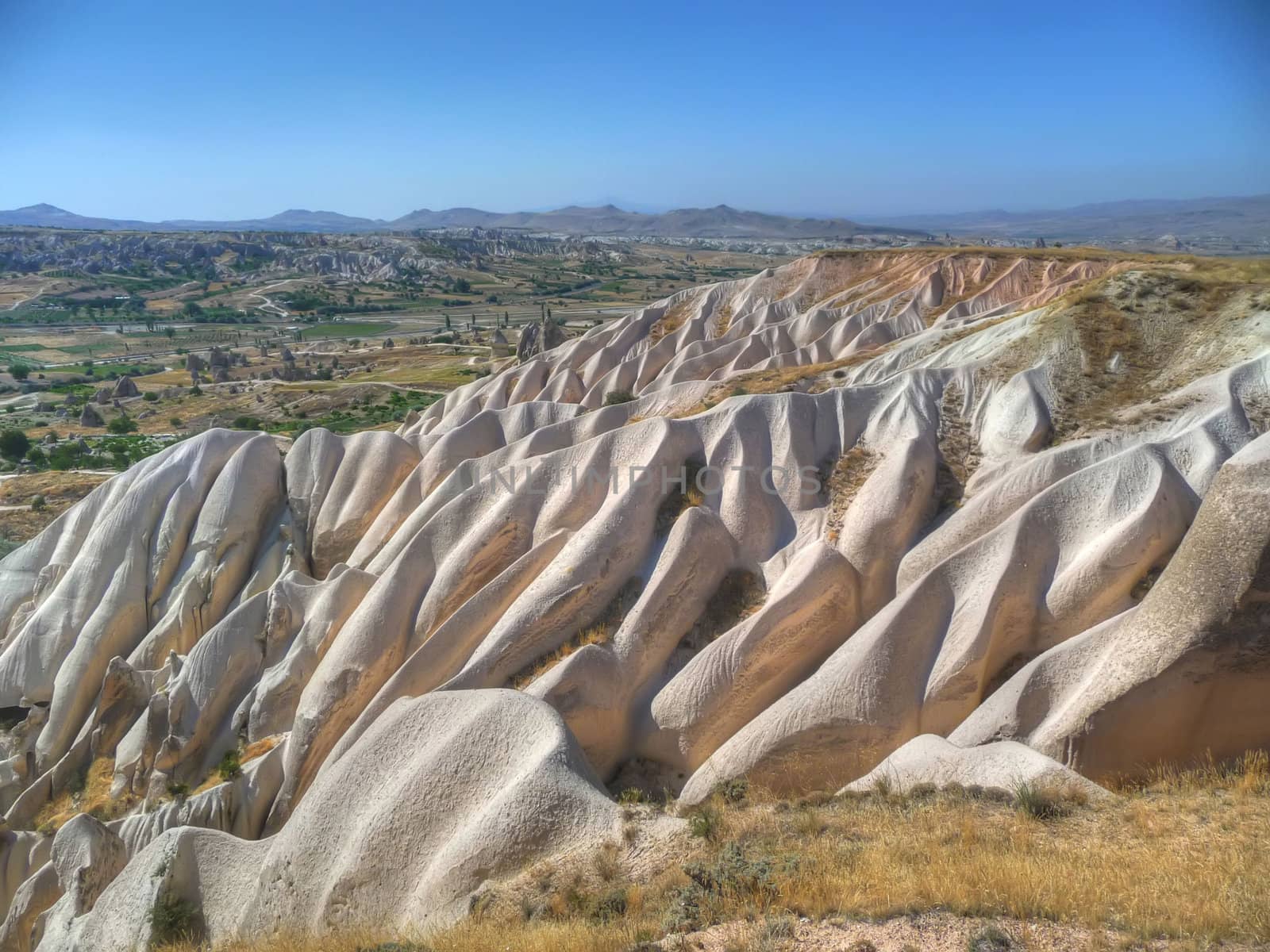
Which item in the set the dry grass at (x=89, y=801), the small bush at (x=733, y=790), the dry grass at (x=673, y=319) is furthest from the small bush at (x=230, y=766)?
the dry grass at (x=673, y=319)

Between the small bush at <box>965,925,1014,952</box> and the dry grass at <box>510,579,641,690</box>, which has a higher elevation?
the small bush at <box>965,925,1014,952</box>

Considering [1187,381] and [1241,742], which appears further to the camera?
[1187,381]

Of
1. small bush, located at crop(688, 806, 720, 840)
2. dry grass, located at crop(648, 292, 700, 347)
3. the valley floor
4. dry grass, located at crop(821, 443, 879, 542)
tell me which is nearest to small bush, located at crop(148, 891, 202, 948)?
the valley floor

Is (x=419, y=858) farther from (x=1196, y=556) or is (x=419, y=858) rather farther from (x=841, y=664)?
(x=1196, y=556)

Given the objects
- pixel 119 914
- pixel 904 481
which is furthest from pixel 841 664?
pixel 119 914

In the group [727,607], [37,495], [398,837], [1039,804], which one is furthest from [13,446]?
[1039,804]

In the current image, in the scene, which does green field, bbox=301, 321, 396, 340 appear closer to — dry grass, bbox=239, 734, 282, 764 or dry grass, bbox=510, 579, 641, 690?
dry grass, bbox=239, 734, 282, 764
